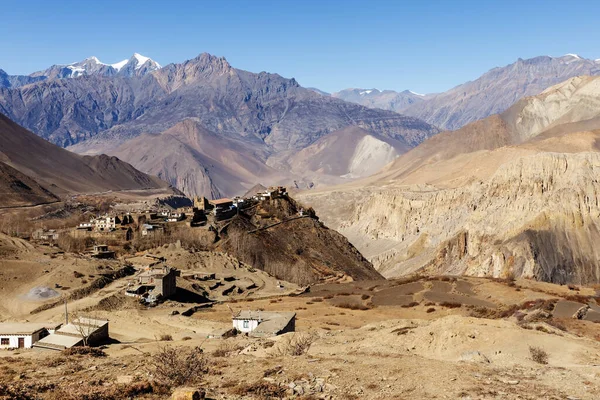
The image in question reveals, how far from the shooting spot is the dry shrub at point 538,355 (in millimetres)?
23405

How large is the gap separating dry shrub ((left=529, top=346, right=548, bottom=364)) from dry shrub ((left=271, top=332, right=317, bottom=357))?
8.11m

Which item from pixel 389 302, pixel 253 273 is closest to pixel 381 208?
pixel 253 273

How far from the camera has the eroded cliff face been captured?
91562mm

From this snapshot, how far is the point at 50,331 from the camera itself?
30.5 meters

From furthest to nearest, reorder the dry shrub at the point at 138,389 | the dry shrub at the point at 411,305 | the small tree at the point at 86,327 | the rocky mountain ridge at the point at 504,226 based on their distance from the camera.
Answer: the rocky mountain ridge at the point at 504,226
the dry shrub at the point at 411,305
the small tree at the point at 86,327
the dry shrub at the point at 138,389

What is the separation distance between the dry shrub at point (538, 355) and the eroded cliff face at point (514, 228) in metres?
67.3

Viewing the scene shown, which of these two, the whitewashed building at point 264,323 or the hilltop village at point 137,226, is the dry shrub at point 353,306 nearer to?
the whitewashed building at point 264,323

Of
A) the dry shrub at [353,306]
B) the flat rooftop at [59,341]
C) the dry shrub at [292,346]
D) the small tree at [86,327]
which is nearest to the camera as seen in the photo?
the dry shrub at [292,346]

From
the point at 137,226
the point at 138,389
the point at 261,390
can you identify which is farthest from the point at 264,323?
the point at 137,226

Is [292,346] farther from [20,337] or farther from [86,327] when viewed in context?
[20,337]

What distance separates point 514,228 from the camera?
99.6 m

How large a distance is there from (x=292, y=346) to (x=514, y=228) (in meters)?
81.2

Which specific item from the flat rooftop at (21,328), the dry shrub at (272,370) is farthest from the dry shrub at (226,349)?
the flat rooftop at (21,328)

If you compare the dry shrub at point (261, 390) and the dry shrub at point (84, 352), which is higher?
the dry shrub at point (261, 390)
